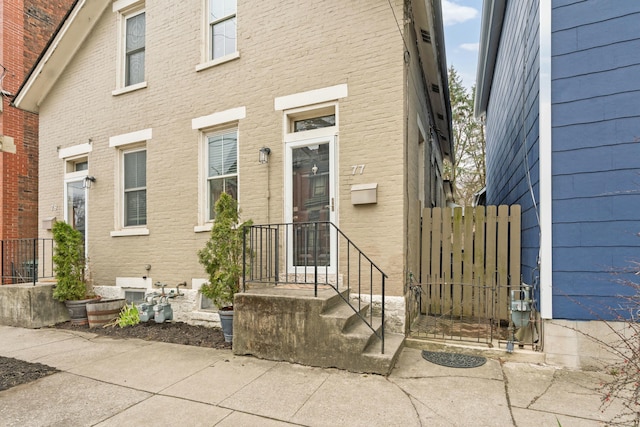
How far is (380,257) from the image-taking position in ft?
15.5

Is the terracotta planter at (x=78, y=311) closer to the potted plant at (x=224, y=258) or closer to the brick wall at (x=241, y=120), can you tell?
the brick wall at (x=241, y=120)

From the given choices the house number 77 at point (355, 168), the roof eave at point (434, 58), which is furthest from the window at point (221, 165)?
the roof eave at point (434, 58)

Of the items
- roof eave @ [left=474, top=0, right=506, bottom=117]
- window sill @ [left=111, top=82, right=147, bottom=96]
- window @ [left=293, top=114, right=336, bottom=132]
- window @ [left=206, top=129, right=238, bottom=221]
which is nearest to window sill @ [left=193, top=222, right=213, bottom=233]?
window @ [left=206, top=129, right=238, bottom=221]

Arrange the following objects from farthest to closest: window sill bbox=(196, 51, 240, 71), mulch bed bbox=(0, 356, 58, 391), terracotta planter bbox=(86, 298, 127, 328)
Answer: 1. terracotta planter bbox=(86, 298, 127, 328)
2. window sill bbox=(196, 51, 240, 71)
3. mulch bed bbox=(0, 356, 58, 391)

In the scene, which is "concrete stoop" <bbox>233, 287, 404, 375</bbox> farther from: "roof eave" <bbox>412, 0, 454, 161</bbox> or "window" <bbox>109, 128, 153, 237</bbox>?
"roof eave" <bbox>412, 0, 454, 161</bbox>

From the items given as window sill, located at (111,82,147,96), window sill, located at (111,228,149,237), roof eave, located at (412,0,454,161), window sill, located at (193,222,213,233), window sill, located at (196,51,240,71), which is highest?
roof eave, located at (412,0,454,161)

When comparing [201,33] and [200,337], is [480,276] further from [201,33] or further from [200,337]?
[201,33]

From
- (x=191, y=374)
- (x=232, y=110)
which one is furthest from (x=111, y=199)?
(x=191, y=374)

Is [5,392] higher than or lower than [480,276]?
lower

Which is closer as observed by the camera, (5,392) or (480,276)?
(5,392)

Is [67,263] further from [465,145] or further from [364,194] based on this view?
[465,145]

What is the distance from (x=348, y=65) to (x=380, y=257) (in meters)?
2.67

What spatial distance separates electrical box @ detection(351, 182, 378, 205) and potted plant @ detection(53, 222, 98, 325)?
5.08m

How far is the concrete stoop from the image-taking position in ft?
12.5
